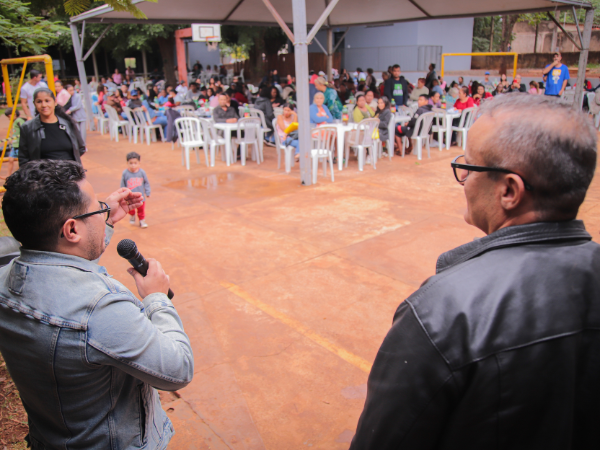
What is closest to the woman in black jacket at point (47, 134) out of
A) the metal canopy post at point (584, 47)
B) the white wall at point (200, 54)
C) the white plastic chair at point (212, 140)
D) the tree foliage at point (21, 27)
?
the tree foliage at point (21, 27)

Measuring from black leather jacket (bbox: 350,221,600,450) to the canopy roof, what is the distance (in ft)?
33.2

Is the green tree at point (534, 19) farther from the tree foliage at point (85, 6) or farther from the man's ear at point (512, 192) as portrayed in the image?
the man's ear at point (512, 192)

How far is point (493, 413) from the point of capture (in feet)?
2.77

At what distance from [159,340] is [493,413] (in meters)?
0.83

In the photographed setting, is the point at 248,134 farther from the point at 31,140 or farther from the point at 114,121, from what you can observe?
the point at 114,121

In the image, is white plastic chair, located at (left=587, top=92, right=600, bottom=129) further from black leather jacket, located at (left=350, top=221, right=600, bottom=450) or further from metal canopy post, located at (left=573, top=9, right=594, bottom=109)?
black leather jacket, located at (left=350, top=221, right=600, bottom=450)

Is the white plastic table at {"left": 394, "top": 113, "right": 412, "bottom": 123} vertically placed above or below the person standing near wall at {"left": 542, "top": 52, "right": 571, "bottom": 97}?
below

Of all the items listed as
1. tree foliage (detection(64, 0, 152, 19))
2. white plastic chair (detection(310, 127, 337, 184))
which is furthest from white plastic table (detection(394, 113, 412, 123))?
tree foliage (detection(64, 0, 152, 19))

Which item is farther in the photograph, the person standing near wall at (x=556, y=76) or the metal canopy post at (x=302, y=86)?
the person standing near wall at (x=556, y=76)

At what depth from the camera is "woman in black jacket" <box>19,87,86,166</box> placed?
4316mm

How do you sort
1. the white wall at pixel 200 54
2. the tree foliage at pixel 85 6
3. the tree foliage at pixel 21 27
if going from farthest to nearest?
the white wall at pixel 200 54
the tree foliage at pixel 21 27
the tree foliage at pixel 85 6

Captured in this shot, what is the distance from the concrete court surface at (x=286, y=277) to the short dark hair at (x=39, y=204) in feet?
4.93

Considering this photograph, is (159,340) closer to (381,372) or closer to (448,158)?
(381,372)

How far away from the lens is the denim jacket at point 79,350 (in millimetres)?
1130
